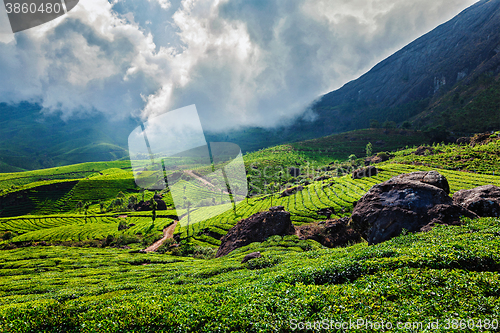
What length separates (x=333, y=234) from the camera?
3497 centimetres

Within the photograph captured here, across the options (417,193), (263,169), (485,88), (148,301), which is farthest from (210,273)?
→ (485,88)

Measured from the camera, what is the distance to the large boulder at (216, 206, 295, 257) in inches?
1387

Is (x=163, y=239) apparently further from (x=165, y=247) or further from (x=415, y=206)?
(x=415, y=206)

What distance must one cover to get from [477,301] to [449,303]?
2.93 feet

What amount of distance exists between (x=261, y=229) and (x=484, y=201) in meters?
28.1

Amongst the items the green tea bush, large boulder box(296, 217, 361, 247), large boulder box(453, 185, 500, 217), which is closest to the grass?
the green tea bush

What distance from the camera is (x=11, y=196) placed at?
12531cm

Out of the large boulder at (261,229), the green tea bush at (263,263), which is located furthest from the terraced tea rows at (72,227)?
the green tea bush at (263,263)

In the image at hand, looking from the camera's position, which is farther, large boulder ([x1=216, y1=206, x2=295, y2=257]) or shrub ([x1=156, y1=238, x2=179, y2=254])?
shrub ([x1=156, y1=238, x2=179, y2=254])

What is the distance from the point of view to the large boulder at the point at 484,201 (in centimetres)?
2035

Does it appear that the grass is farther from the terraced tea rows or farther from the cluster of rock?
the terraced tea rows

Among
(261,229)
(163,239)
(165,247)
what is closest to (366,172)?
(261,229)

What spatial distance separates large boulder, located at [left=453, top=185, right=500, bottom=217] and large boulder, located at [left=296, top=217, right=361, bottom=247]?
15130mm

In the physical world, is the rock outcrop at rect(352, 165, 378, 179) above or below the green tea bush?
below
